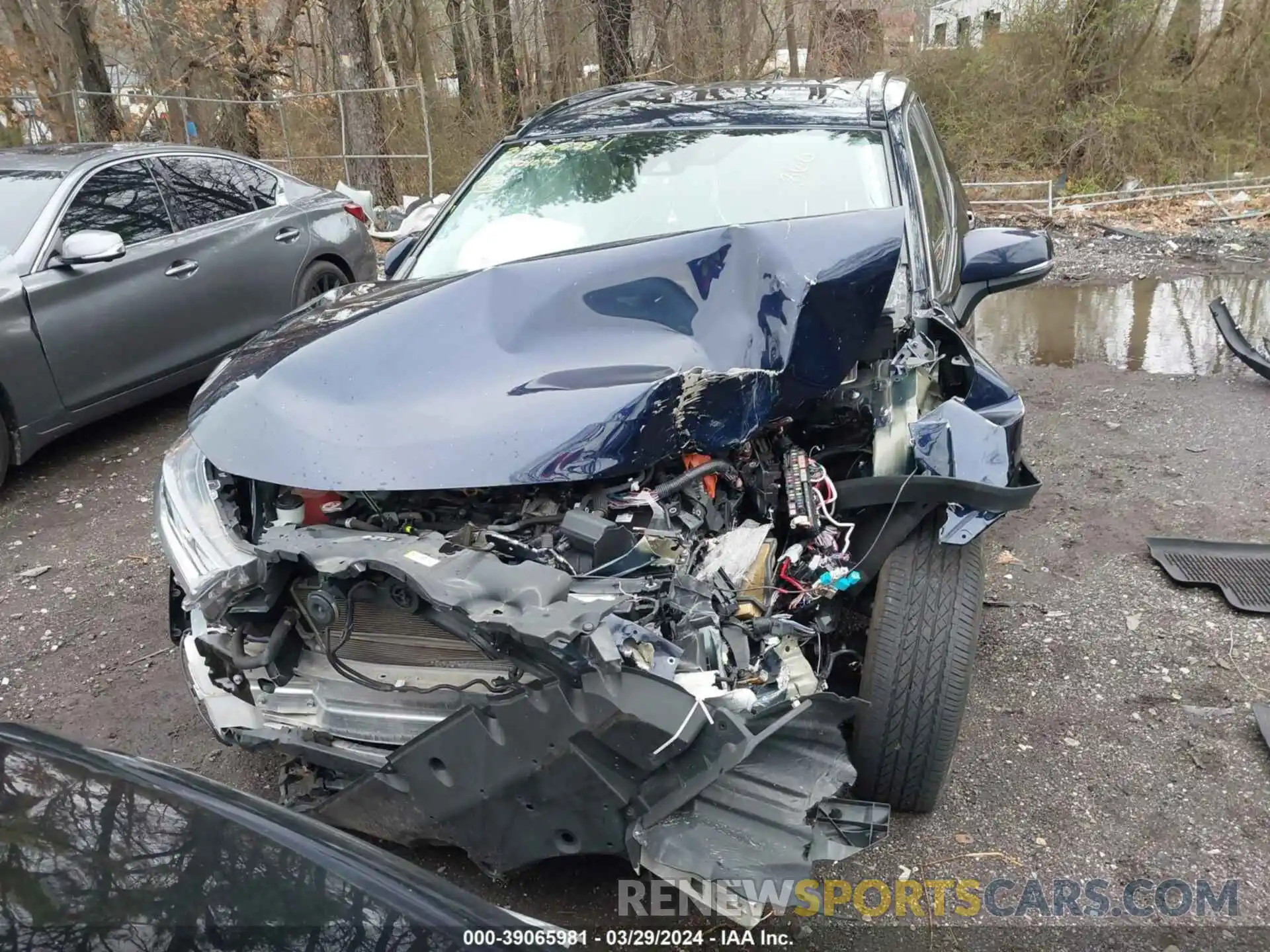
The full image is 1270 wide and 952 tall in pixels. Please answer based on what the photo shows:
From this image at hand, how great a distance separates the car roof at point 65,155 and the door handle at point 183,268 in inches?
24.9

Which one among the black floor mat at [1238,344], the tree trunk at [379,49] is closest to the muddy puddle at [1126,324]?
the black floor mat at [1238,344]

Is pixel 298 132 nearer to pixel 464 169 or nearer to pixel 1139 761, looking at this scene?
pixel 464 169

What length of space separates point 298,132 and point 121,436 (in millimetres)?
8511

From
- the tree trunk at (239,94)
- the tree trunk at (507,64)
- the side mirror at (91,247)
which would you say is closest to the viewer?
the side mirror at (91,247)

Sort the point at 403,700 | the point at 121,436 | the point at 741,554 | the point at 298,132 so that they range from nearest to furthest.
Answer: the point at 403,700 < the point at 741,554 < the point at 121,436 < the point at 298,132

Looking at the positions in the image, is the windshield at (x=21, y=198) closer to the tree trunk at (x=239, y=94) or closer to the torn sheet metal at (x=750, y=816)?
the torn sheet metal at (x=750, y=816)

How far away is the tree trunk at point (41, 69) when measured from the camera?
35.3 ft

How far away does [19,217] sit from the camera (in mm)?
4613

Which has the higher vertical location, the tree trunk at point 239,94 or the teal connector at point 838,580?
the tree trunk at point 239,94

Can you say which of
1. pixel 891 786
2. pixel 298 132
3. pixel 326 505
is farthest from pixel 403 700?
pixel 298 132

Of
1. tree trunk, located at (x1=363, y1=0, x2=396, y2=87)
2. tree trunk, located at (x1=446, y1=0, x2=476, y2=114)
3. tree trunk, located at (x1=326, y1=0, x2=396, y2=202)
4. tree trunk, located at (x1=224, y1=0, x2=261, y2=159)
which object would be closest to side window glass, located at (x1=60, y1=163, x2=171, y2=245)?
tree trunk, located at (x1=326, y1=0, x2=396, y2=202)

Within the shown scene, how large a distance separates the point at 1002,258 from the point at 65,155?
487 cm

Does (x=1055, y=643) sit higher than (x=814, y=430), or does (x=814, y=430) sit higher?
(x=814, y=430)

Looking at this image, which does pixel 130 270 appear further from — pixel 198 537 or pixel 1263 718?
pixel 1263 718
